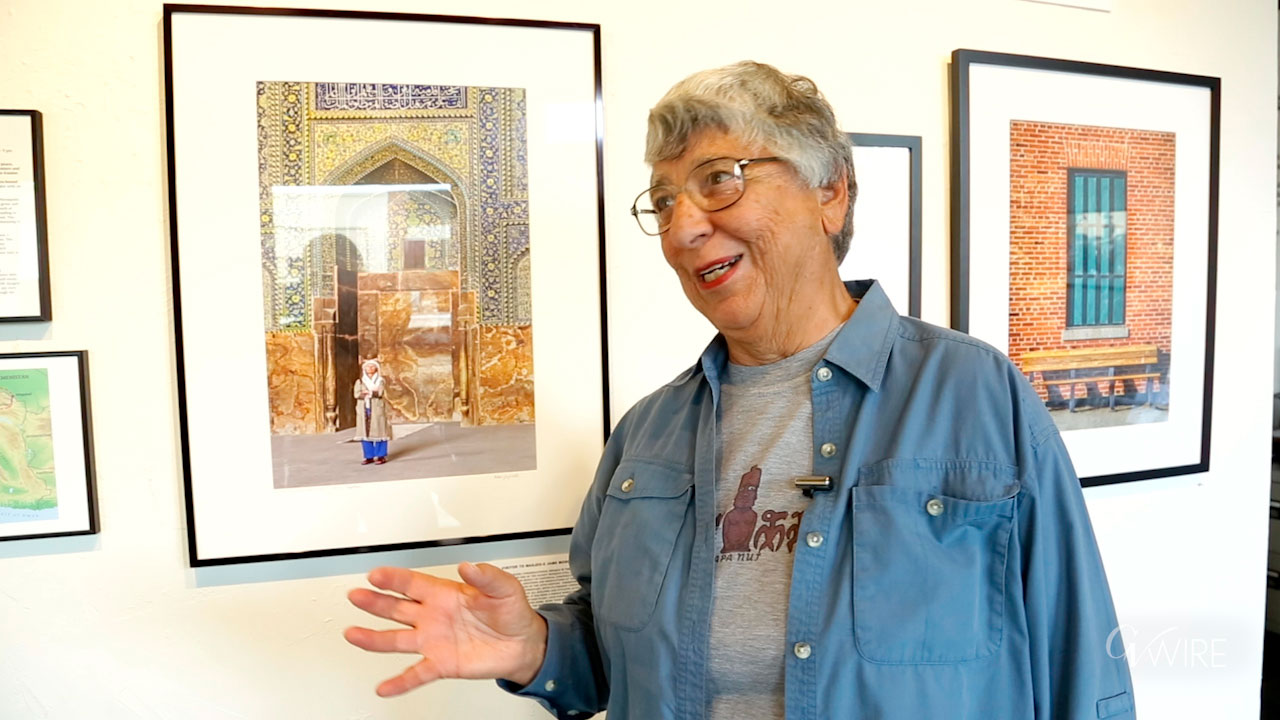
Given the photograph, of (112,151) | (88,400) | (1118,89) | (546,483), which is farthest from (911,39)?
(88,400)

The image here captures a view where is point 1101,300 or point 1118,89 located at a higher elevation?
point 1118,89

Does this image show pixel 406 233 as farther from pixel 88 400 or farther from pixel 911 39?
pixel 911 39

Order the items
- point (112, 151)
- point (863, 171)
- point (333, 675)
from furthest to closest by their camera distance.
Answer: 1. point (863, 171)
2. point (333, 675)
3. point (112, 151)

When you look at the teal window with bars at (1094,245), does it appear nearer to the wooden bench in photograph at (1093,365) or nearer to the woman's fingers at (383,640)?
the wooden bench in photograph at (1093,365)

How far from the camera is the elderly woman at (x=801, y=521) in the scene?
30.3 inches

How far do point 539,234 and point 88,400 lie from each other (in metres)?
0.76

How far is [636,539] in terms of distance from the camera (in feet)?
3.09

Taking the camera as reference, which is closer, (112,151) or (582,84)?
(112,151)

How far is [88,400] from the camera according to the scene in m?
1.10

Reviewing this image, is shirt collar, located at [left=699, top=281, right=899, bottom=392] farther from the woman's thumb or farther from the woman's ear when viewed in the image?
the woman's thumb

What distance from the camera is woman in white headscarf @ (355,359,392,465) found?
1.17 meters

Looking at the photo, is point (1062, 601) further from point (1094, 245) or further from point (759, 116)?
point (1094, 245)

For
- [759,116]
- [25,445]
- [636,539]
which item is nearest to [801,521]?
[636,539]

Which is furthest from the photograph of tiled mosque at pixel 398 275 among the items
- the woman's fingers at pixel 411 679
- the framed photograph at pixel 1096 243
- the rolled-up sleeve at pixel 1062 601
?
the framed photograph at pixel 1096 243
